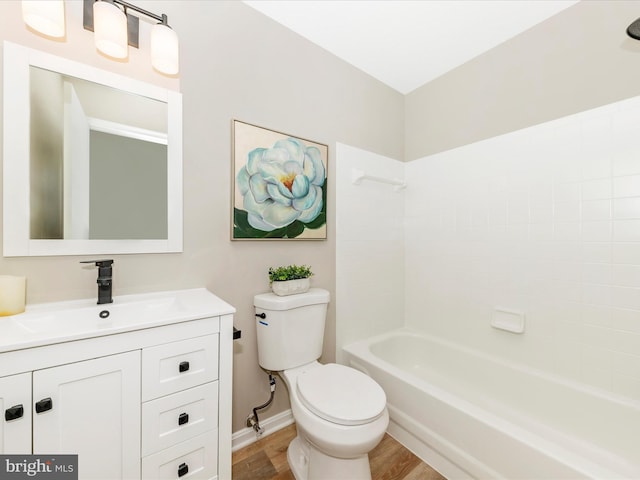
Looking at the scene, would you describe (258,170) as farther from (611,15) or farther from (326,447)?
(611,15)

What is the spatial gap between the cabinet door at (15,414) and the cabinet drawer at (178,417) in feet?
0.89

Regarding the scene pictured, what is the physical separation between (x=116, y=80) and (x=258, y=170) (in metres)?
0.69

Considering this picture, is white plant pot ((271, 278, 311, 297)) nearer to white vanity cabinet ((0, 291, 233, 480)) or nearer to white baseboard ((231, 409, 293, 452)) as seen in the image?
white vanity cabinet ((0, 291, 233, 480))

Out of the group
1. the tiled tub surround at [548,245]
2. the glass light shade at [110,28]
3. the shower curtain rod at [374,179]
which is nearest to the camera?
the glass light shade at [110,28]

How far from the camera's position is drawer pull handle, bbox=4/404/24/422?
708 millimetres

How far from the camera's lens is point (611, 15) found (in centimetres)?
134

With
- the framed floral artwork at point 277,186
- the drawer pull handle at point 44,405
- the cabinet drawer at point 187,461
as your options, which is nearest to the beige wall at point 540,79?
the framed floral artwork at point 277,186

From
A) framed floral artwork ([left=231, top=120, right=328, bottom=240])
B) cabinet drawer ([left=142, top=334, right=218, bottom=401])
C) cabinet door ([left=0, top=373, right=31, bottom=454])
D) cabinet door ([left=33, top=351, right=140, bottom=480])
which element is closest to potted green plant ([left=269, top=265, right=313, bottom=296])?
framed floral artwork ([left=231, top=120, right=328, bottom=240])

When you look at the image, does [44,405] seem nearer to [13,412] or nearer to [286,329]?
[13,412]

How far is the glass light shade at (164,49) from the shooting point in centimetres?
117

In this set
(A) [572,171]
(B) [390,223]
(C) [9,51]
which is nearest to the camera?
(C) [9,51]

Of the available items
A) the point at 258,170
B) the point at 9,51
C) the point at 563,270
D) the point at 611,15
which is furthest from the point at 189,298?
the point at 611,15

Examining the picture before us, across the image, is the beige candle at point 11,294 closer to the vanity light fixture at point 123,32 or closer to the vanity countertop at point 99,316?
the vanity countertop at point 99,316

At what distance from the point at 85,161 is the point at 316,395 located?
1.37 metres
